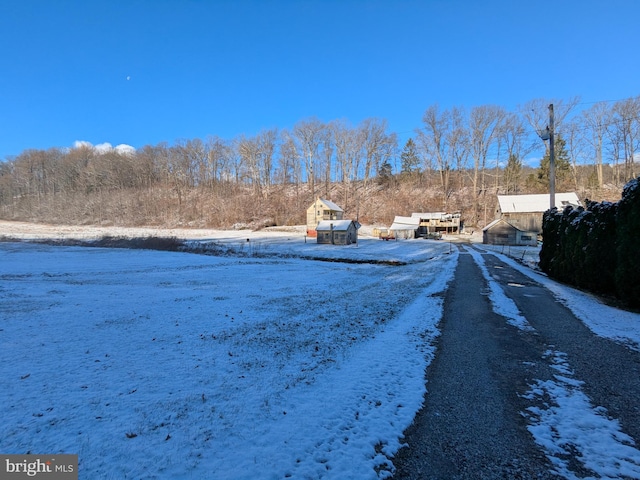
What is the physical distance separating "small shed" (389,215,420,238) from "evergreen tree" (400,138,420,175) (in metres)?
22.5

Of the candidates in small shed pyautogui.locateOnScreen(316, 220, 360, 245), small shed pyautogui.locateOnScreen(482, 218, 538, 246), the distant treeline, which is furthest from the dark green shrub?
small shed pyautogui.locateOnScreen(482, 218, 538, 246)

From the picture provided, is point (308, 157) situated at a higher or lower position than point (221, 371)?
higher

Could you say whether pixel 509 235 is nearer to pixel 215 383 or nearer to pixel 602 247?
pixel 602 247

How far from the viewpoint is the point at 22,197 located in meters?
87.9

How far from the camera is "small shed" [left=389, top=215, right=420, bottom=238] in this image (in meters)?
54.3

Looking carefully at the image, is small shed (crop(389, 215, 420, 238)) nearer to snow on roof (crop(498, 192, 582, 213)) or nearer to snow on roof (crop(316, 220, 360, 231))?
snow on roof (crop(316, 220, 360, 231))

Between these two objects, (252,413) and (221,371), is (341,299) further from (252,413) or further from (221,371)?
(252,413)

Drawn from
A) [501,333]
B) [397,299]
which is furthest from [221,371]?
[397,299]

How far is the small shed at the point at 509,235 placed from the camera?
149 feet

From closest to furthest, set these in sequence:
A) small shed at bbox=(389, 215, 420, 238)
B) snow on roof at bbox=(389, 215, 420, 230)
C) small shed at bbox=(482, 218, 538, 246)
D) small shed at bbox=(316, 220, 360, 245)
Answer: small shed at bbox=(316, 220, 360, 245) → small shed at bbox=(482, 218, 538, 246) → small shed at bbox=(389, 215, 420, 238) → snow on roof at bbox=(389, 215, 420, 230)

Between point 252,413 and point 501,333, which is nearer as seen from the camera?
point 252,413

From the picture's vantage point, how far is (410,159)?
75.5 metres

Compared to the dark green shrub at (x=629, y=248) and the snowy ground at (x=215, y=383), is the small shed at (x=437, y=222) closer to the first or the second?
the dark green shrub at (x=629, y=248)

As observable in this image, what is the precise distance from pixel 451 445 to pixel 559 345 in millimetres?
4072
